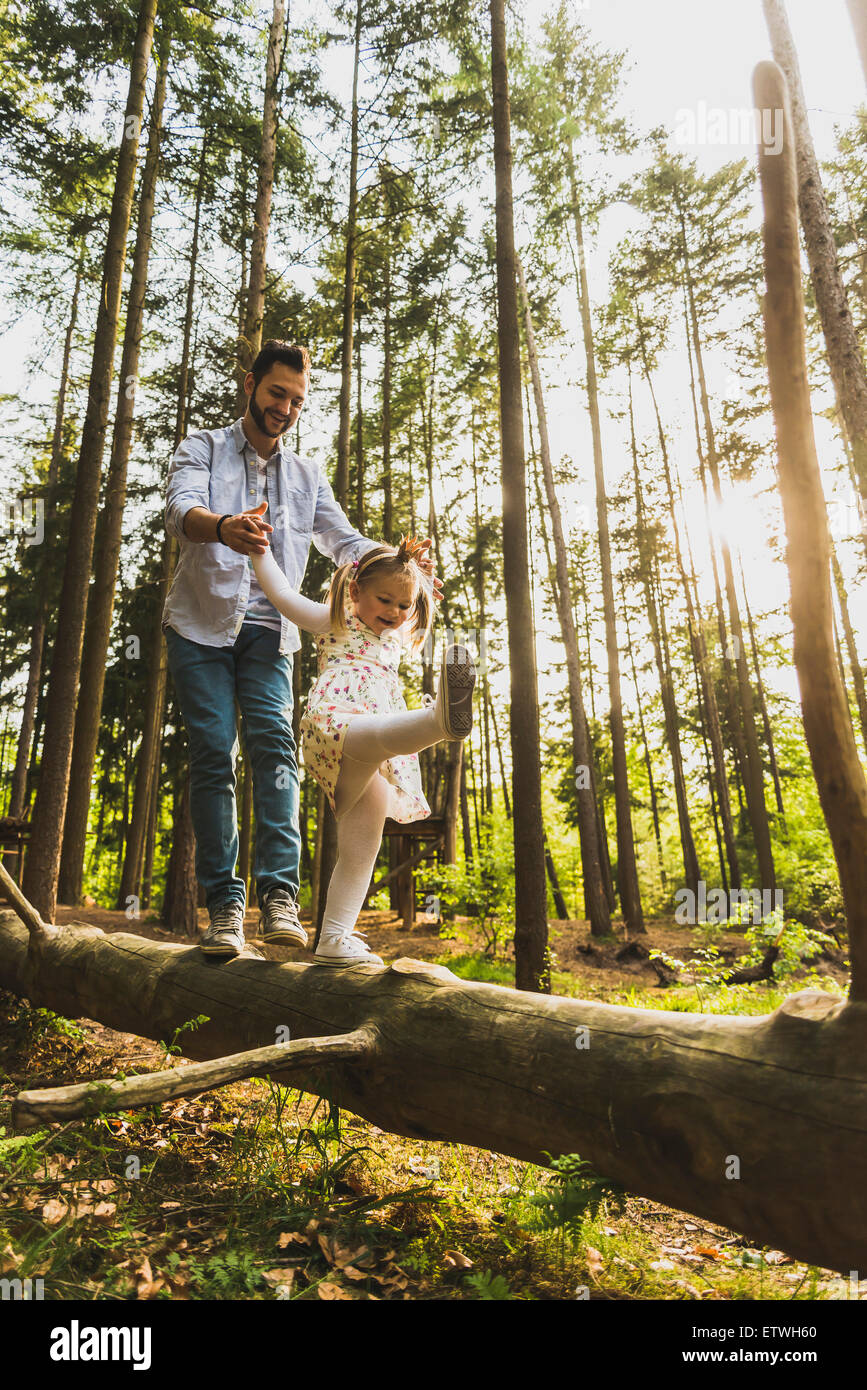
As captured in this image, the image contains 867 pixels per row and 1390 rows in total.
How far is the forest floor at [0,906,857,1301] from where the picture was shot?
2074 millimetres

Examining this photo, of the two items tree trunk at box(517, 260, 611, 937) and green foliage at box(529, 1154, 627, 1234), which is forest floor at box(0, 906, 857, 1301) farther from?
tree trunk at box(517, 260, 611, 937)

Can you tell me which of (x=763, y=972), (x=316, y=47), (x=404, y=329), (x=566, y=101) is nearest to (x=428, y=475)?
(x=404, y=329)

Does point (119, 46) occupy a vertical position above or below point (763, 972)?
above

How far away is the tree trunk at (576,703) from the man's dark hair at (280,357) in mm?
11192

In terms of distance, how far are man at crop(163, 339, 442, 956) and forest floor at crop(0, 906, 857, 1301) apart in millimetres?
703

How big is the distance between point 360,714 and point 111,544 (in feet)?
26.3

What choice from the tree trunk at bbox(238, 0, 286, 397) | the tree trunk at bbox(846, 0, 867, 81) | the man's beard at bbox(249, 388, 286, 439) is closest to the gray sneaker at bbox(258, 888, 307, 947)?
the man's beard at bbox(249, 388, 286, 439)

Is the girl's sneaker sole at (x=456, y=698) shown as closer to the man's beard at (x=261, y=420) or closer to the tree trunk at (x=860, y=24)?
the man's beard at (x=261, y=420)

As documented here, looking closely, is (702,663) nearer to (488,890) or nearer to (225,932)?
(488,890)

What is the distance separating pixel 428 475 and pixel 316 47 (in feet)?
28.6

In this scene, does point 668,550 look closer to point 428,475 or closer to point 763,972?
point 428,475

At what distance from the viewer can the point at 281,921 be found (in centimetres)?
313
